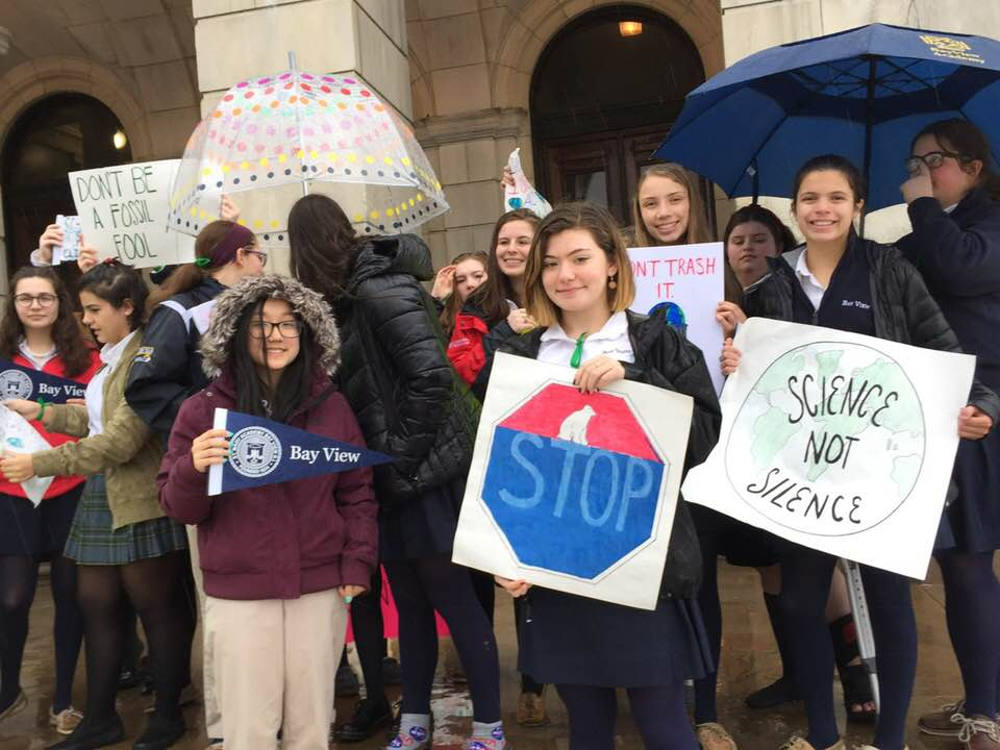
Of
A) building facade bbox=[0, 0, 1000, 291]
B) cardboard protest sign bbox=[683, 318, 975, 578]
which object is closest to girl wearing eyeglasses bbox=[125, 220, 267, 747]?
cardboard protest sign bbox=[683, 318, 975, 578]

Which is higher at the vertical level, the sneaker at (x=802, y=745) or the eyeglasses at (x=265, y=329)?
the eyeglasses at (x=265, y=329)

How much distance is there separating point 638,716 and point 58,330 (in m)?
3.44

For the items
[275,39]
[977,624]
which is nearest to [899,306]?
[977,624]

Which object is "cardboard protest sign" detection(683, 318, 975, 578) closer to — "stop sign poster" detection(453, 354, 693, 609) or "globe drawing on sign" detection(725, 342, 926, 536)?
"globe drawing on sign" detection(725, 342, 926, 536)

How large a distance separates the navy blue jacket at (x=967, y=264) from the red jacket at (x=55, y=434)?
12.1 feet

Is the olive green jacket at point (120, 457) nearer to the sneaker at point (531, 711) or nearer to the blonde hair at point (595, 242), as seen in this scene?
the sneaker at point (531, 711)

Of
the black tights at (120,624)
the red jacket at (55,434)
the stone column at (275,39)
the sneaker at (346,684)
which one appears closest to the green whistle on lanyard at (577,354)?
the black tights at (120,624)

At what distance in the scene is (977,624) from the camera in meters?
3.48

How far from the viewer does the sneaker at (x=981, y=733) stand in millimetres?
3439

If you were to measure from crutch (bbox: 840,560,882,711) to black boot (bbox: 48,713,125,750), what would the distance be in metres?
3.06

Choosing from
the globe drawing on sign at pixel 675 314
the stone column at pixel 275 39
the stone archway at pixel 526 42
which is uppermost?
the stone archway at pixel 526 42

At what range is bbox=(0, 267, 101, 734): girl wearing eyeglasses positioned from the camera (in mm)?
4633

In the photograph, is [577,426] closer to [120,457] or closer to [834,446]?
[834,446]

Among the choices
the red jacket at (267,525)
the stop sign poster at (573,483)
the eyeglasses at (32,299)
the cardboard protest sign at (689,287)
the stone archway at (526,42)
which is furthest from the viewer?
the stone archway at (526,42)
